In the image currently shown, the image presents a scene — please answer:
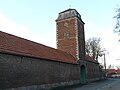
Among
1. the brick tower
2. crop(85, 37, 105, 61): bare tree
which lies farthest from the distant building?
crop(85, 37, 105, 61): bare tree

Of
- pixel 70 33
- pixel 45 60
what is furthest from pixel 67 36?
pixel 45 60

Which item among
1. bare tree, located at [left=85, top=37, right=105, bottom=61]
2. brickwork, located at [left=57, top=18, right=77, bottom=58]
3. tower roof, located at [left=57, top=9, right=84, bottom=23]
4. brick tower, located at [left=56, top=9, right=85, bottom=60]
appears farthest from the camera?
bare tree, located at [left=85, top=37, right=105, bottom=61]

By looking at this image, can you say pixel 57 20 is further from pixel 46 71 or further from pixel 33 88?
pixel 33 88

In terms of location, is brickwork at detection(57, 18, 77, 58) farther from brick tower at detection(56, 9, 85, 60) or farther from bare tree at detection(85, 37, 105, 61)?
bare tree at detection(85, 37, 105, 61)

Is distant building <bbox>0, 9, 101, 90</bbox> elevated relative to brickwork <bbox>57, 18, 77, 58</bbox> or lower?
lower

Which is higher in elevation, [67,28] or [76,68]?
[67,28]

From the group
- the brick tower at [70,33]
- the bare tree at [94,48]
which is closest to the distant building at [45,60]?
the brick tower at [70,33]

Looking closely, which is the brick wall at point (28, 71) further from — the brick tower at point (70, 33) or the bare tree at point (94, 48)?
the bare tree at point (94, 48)

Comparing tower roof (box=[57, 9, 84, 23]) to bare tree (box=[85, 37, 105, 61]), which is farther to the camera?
bare tree (box=[85, 37, 105, 61])

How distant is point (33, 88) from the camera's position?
79.3 ft

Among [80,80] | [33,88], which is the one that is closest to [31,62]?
[33,88]

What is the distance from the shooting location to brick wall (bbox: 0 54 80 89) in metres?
19.8

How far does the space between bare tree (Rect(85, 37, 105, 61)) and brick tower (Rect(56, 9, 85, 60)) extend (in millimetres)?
26024

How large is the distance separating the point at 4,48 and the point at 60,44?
79.3 ft
